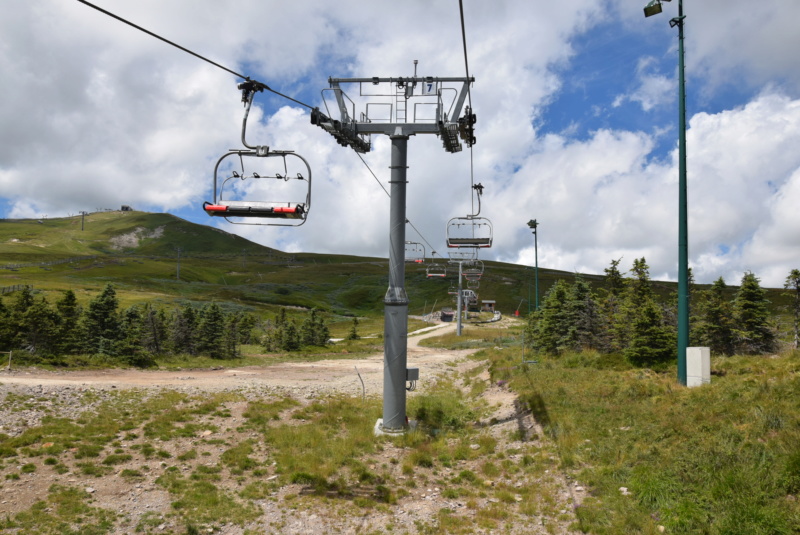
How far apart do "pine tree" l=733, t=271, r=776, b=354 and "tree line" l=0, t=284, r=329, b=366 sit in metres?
44.7

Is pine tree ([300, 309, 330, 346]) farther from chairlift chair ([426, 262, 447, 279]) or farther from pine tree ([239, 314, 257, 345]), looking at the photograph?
chairlift chair ([426, 262, 447, 279])

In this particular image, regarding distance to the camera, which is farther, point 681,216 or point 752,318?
point 752,318

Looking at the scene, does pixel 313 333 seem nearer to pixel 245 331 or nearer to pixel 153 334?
pixel 245 331

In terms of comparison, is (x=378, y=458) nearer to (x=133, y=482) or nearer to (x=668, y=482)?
(x=133, y=482)

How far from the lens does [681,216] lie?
14.9 meters

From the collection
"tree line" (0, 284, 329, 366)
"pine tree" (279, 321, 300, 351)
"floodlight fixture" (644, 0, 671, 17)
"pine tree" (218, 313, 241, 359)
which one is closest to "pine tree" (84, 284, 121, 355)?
"tree line" (0, 284, 329, 366)

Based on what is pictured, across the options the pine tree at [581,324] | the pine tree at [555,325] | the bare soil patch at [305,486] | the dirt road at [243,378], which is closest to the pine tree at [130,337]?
the dirt road at [243,378]

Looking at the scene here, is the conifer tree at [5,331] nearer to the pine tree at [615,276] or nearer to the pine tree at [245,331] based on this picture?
the pine tree at [245,331]

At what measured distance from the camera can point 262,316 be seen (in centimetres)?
10225

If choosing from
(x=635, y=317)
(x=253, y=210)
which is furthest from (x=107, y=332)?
(x=635, y=317)

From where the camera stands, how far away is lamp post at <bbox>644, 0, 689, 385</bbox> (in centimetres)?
1436

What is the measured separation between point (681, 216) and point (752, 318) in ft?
87.9

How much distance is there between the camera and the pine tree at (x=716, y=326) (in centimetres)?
3575

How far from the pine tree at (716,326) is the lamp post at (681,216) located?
81.5ft
